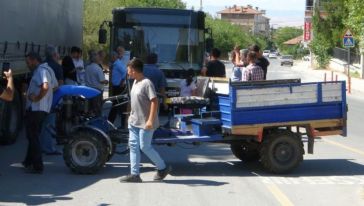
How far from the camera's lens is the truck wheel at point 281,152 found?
31.8 feet

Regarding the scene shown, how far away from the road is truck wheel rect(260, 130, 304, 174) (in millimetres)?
142

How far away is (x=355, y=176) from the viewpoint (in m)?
9.73

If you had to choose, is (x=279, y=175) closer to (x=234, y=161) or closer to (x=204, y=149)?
(x=234, y=161)

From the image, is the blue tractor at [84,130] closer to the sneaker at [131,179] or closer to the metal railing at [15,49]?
the sneaker at [131,179]

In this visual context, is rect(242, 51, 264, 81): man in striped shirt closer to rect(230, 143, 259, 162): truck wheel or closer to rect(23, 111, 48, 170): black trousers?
rect(230, 143, 259, 162): truck wheel

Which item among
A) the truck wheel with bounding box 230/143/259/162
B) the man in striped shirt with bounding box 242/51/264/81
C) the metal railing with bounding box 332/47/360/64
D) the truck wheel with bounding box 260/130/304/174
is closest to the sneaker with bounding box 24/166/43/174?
the truck wheel with bounding box 230/143/259/162

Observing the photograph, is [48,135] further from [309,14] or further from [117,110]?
[309,14]

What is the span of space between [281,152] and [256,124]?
0.57m

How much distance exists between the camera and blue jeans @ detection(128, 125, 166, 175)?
29.2ft

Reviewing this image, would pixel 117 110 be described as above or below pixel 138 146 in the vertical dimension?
above

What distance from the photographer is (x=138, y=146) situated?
900 cm

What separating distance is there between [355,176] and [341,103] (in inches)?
43.2

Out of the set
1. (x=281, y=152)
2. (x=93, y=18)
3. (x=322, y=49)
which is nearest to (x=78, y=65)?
(x=281, y=152)

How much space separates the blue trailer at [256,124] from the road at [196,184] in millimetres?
339
